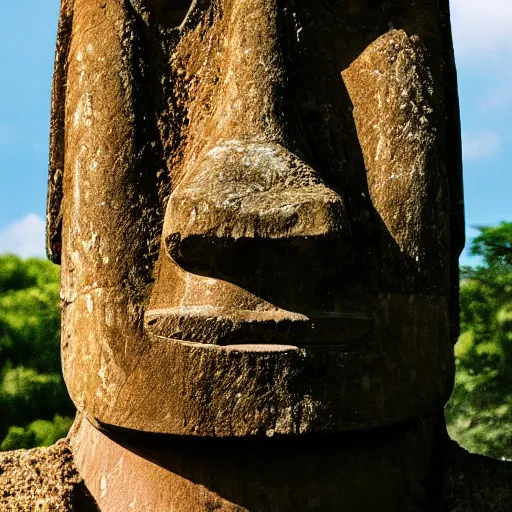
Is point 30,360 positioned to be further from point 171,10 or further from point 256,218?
point 256,218

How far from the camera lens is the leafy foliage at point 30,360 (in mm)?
6531

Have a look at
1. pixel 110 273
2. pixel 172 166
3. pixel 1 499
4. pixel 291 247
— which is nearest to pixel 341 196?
pixel 291 247

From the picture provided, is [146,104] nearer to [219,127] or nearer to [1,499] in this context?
[219,127]

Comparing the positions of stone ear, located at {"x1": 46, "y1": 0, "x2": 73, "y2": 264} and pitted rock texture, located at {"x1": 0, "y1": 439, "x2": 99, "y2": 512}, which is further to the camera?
stone ear, located at {"x1": 46, "y1": 0, "x2": 73, "y2": 264}

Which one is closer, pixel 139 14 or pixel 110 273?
pixel 110 273

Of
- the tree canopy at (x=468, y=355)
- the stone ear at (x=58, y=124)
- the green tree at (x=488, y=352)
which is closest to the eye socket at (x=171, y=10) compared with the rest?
the stone ear at (x=58, y=124)

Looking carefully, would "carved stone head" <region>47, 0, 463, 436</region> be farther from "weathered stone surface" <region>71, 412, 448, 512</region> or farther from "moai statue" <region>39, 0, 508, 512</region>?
"weathered stone surface" <region>71, 412, 448, 512</region>

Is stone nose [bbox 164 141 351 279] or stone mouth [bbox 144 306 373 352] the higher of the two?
stone nose [bbox 164 141 351 279]

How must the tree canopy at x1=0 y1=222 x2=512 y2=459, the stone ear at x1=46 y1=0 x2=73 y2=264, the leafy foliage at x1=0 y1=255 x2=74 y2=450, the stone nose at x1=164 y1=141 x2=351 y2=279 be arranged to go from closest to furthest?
the stone nose at x1=164 y1=141 x2=351 y2=279 → the stone ear at x1=46 y1=0 x2=73 y2=264 → the leafy foliage at x1=0 y1=255 x2=74 y2=450 → the tree canopy at x1=0 y1=222 x2=512 y2=459

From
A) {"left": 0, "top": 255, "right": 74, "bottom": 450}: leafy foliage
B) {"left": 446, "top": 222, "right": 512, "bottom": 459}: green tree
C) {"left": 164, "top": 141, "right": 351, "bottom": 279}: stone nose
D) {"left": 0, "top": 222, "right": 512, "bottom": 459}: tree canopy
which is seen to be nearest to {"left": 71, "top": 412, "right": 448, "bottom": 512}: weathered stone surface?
{"left": 164, "top": 141, "right": 351, "bottom": 279}: stone nose

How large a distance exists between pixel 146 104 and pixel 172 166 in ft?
0.55

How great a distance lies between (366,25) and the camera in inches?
100

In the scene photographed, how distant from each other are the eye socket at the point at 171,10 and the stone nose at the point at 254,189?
18 cm

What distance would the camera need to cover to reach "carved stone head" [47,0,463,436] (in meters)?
2.15
